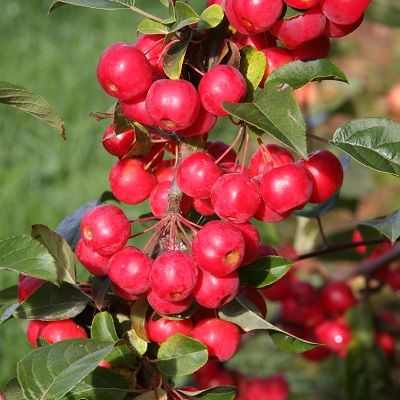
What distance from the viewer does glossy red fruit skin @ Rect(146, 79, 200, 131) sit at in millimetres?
795

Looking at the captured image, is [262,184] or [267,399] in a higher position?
[262,184]

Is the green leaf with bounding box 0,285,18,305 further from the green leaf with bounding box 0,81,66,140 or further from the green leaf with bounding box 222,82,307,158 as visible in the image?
the green leaf with bounding box 222,82,307,158

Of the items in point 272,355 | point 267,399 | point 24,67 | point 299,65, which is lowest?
point 272,355

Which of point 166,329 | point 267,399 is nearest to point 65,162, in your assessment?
point 267,399

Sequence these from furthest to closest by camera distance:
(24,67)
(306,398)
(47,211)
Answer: (24,67), (47,211), (306,398)

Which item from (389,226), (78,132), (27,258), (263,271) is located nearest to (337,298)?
(389,226)

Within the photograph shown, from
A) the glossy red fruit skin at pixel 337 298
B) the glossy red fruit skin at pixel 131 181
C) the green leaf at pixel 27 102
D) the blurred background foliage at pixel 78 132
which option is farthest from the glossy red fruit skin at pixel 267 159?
the blurred background foliage at pixel 78 132

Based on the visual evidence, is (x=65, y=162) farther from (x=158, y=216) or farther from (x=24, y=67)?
(x=158, y=216)

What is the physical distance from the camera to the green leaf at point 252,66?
0.85 meters

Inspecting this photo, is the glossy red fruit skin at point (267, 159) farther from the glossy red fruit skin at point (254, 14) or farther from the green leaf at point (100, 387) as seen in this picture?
the green leaf at point (100, 387)

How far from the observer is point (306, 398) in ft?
7.82

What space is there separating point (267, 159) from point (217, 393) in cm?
27

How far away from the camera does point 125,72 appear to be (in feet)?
2.65

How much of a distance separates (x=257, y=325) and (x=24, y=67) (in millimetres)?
3268
